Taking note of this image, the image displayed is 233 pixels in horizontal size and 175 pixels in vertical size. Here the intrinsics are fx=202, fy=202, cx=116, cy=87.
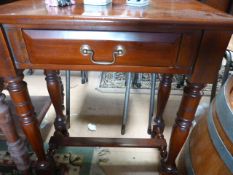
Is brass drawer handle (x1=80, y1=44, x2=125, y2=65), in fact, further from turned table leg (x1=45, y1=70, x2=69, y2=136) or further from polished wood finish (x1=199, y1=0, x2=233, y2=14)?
polished wood finish (x1=199, y1=0, x2=233, y2=14)

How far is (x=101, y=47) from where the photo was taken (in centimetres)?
50

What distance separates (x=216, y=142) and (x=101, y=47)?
0.36 m

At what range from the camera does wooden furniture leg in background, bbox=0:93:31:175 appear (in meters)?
0.65

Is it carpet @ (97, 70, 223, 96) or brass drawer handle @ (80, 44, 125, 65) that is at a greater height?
brass drawer handle @ (80, 44, 125, 65)

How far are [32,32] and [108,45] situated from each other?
19 centimetres

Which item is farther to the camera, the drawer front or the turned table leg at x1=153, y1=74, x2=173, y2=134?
the turned table leg at x1=153, y1=74, x2=173, y2=134

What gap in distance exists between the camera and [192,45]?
0.49 meters

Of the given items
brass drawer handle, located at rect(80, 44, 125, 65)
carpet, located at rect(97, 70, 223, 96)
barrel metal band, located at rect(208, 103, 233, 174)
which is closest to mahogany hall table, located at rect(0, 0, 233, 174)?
brass drawer handle, located at rect(80, 44, 125, 65)

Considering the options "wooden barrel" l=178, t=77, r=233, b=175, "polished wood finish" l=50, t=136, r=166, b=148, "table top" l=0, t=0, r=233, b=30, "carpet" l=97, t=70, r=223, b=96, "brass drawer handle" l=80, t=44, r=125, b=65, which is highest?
"table top" l=0, t=0, r=233, b=30

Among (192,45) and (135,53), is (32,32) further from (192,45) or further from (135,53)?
(192,45)

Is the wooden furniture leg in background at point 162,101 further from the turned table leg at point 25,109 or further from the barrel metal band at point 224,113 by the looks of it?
the turned table leg at point 25,109

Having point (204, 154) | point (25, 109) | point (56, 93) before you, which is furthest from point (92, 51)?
point (56, 93)

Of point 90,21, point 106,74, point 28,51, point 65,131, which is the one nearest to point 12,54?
point 28,51

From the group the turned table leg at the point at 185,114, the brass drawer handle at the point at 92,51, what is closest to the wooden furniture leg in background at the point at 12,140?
the brass drawer handle at the point at 92,51
